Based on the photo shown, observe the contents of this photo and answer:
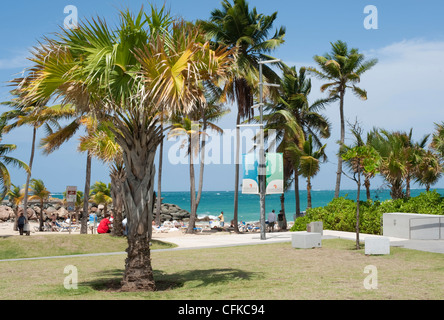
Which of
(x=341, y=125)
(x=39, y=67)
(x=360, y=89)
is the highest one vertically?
(x=360, y=89)

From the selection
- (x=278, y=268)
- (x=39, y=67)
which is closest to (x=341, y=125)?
(x=278, y=268)

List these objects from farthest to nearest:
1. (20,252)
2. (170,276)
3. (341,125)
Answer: (341,125)
(20,252)
(170,276)

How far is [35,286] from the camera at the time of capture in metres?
10.8

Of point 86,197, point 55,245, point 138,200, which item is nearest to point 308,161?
point 86,197

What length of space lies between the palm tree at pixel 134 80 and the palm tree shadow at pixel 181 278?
2.77 feet

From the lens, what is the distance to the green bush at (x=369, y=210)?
970 inches

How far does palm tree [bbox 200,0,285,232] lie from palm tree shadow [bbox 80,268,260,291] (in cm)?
2174

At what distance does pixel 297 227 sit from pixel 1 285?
742 inches

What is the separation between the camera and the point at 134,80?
986cm

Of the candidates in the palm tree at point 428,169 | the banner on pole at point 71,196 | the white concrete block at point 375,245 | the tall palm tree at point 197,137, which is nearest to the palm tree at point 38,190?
the tall palm tree at point 197,137

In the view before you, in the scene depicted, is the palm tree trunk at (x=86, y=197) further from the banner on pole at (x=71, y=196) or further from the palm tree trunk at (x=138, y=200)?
the palm tree trunk at (x=138, y=200)

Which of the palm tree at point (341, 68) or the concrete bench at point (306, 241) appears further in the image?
the palm tree at point (341, 68)
